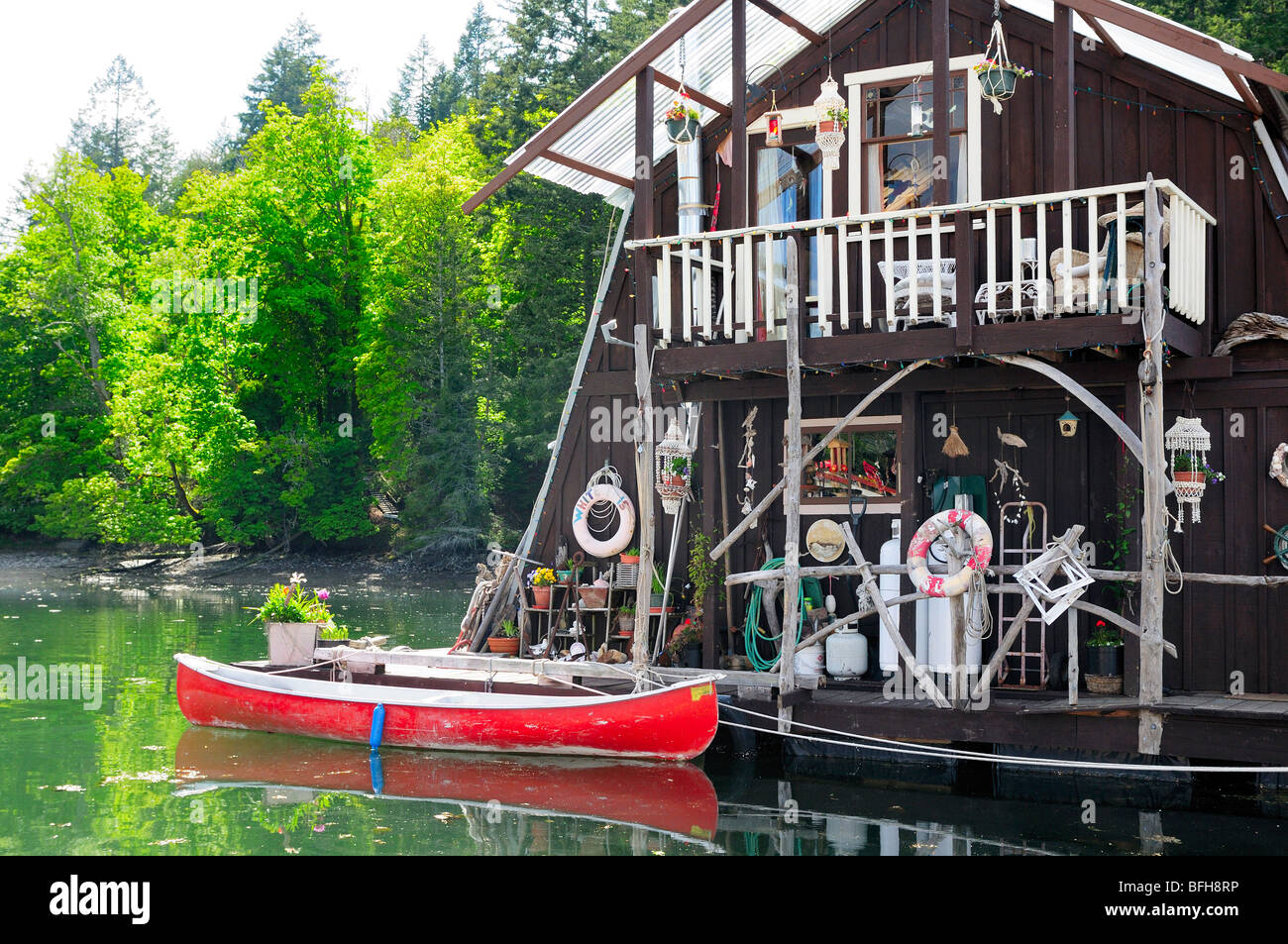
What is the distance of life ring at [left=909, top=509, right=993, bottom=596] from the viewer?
427 inches

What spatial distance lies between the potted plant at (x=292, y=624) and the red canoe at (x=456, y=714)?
466mm

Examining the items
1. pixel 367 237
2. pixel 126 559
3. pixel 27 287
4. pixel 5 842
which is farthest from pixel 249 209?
pixel 5 842

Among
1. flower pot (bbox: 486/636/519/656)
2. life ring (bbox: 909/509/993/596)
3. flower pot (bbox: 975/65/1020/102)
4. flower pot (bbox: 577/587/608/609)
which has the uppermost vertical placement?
flower pot (bbox: 975/65/1020/102)

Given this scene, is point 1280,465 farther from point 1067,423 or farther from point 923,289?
point 923,289

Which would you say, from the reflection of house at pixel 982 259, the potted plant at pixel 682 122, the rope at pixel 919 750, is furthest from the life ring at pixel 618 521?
the potted plant at pixel 682 122

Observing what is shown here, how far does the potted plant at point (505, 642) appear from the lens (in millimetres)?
15055

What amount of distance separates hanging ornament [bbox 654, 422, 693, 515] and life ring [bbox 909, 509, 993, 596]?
132 inches

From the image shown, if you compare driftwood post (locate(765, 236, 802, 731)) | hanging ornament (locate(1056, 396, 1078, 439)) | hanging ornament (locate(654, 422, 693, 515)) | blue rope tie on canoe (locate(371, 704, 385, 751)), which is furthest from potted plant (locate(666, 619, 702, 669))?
hanging ornament (locate(1056, 396, 1078, 439))

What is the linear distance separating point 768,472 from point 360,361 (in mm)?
26362

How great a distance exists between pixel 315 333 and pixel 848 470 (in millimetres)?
30402

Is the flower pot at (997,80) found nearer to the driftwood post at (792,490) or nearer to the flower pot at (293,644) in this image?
the driftwood post at (792,490)

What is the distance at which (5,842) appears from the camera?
32.4ft

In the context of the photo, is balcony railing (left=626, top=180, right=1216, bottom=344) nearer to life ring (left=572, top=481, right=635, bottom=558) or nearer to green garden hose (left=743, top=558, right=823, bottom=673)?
green garden hose (left=743, top=558, right=823, bottom=673)

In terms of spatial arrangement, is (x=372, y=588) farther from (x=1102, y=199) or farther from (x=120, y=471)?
(x=1102, y=199)
